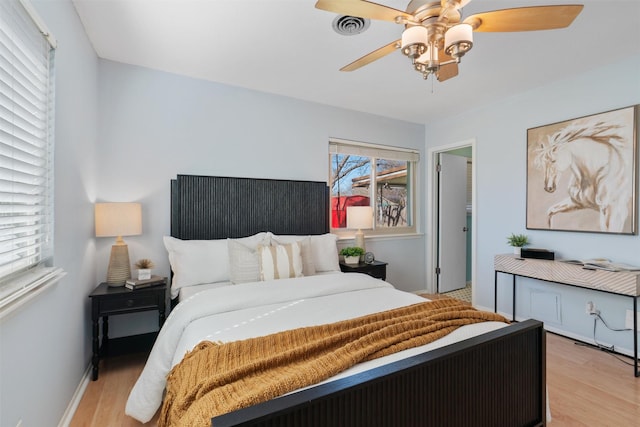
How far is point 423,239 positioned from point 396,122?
5.73 ft

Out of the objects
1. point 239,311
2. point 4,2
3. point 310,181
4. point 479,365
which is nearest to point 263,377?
point 239,311

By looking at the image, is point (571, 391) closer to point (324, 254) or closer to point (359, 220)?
point (324, 254)

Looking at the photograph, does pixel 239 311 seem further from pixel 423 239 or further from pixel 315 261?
pixel 423 239

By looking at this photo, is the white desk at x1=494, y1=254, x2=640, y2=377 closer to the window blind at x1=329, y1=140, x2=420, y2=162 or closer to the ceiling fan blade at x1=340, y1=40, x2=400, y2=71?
the window blind at x1=329, y1=140, x2=420, y2=162

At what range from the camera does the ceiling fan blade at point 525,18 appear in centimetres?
143

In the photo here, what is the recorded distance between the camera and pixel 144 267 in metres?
2.57

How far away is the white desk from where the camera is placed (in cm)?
233

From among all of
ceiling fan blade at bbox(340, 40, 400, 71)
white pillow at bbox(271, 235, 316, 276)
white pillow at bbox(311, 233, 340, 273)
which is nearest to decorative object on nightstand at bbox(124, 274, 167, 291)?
white pillow at bbox(271, 235, 316, 276)

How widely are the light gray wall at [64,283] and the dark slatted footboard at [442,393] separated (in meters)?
1.04

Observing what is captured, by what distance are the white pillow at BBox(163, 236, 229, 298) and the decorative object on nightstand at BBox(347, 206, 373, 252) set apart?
5.19 ft

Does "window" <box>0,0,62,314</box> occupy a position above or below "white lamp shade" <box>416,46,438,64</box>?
below

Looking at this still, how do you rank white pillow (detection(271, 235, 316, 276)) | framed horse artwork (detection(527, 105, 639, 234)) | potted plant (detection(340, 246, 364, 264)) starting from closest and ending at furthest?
1. framed horse artwork (detection(527, 105, 639, 234))
2. white pillow (detection(271, 235, 316, 276))
3. potted plant (detection(340, 246, 364, 264))

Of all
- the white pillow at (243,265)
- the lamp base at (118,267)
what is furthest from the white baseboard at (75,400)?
the white pillow at (243,265)

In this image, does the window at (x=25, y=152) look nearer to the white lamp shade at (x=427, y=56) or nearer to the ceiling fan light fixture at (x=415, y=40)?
the ceiling fan light fixture at (x=415, y=40)
